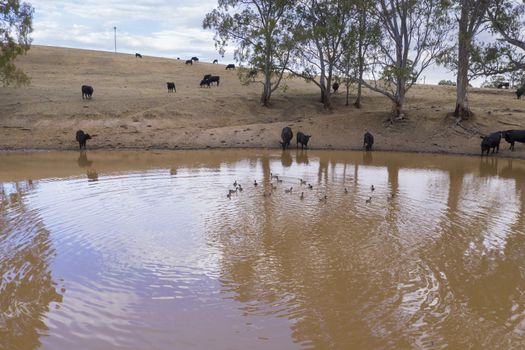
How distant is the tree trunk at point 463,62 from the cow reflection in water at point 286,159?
10336 mm

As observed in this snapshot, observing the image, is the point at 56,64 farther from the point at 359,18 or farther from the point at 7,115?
the point at 359,18

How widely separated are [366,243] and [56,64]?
152ft

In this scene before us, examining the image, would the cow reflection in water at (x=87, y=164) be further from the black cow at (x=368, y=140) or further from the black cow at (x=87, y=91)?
the black cow at (x=368, y=140)

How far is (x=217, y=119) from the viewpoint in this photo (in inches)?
1216

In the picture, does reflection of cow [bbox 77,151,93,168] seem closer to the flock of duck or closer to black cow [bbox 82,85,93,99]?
the flock of duck

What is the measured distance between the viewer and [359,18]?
28.5 m

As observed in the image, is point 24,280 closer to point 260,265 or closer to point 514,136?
point 260,265

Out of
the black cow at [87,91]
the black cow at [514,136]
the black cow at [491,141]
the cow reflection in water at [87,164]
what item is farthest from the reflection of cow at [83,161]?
the black cow at [514,136]

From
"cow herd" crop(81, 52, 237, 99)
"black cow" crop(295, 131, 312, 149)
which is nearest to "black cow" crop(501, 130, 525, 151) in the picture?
"black cow" crop(295, 131, 312, 149)

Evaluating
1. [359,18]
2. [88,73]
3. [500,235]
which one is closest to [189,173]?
[500,235]

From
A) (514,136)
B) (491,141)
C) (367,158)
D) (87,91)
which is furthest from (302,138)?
(87,91)

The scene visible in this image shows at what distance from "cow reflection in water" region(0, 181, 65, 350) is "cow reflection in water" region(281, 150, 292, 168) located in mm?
11198

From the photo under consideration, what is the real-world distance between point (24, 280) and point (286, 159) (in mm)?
15728

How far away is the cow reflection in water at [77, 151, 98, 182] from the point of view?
16453mm
